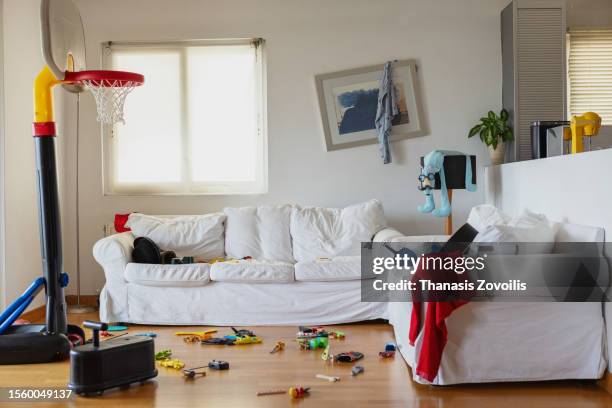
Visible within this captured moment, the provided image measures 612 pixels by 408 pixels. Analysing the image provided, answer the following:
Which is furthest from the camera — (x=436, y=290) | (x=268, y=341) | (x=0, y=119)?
(x=0, y=119)

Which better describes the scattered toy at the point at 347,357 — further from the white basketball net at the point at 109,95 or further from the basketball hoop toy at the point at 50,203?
the white basketball net at the point at 109,95

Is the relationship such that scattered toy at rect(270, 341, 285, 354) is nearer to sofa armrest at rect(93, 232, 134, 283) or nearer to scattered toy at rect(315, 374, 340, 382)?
scattered toy at rect(315, 374, 340, 382)

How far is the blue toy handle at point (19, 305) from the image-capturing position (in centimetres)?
434

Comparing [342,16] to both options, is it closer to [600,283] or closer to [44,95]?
[44,95]

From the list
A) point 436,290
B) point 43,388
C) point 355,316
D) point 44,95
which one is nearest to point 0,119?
point 44,95

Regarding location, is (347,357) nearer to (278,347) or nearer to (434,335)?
(278,347)

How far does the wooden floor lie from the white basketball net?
161cm

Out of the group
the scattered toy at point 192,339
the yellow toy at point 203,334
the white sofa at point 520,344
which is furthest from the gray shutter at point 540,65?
the scattered toy at point 192,339

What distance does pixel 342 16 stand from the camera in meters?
6.49

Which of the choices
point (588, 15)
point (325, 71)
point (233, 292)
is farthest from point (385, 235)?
point (588, 15)

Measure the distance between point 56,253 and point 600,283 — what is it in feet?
10.2

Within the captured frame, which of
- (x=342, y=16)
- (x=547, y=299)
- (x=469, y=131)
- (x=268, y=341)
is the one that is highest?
(x=342, y=16)

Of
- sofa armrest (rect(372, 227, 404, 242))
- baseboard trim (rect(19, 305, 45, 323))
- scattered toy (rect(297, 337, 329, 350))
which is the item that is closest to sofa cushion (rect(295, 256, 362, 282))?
sofa armrest (rect(372, 227, 404, 242))

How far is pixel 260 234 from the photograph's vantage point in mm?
6031
